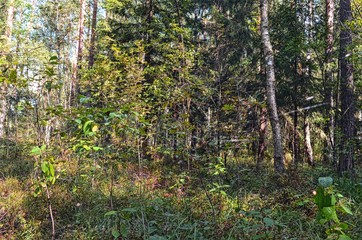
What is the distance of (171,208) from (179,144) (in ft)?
4.04

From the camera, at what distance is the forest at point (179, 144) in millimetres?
3219

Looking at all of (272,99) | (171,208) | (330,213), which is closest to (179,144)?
(171,208)

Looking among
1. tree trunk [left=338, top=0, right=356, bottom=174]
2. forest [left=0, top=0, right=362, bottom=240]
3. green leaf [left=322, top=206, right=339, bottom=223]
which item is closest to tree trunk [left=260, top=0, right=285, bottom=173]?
forest [left=0, top=0, right=362, bottom=240]

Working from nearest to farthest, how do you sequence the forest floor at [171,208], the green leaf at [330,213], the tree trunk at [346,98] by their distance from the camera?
1. the green leaf at [330,213]
2. the forest floor at [171,208]
3. the tree trunk at [346,98]

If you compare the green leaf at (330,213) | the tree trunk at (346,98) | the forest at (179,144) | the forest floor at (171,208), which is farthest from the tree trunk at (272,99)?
the green leaf at (330,213)

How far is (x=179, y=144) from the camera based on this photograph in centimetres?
520

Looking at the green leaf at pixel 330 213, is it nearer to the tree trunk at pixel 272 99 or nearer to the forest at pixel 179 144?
the forest at pixel 179 144

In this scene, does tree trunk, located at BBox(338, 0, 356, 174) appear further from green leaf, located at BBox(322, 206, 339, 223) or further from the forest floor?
green leaf, located at BBox(322, 206, 339, 223)

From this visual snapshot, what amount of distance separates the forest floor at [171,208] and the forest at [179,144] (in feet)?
0.10

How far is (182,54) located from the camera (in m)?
7.52

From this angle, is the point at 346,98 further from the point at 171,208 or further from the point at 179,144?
the point at 171,208

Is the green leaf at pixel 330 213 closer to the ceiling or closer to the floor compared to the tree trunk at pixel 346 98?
closer to the floor

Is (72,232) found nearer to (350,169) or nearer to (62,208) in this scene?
(62,208)

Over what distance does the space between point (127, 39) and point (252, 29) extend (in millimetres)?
5614
